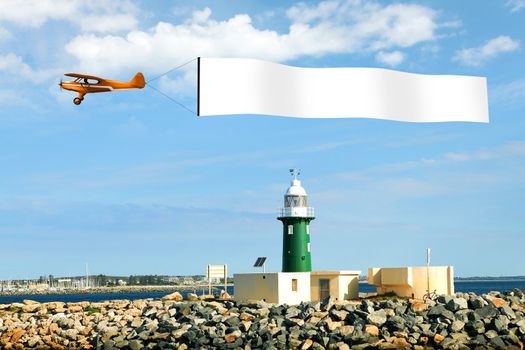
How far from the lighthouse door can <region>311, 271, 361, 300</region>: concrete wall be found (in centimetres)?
12

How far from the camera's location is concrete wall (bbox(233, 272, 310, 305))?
28250mm

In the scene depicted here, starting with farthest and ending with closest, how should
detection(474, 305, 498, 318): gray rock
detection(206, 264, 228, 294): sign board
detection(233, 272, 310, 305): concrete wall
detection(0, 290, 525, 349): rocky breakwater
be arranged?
detection(206, 264, 228, 294): sign board < detection(233, 272, 310, 305): concrete wall < detection(474, 305, 498, 318): gray rock < detection(0, 290, 525, 349): rocky breakwater

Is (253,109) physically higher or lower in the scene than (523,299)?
higher

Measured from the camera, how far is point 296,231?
32.3 m

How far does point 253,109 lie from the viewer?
8039 millimetres

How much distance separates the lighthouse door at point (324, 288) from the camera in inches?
1185

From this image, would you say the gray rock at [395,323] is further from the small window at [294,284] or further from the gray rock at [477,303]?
the small window at [294,284]

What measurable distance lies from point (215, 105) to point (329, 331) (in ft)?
54.9

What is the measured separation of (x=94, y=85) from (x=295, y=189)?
22359 mm

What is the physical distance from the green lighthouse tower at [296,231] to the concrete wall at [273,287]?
6.91ft

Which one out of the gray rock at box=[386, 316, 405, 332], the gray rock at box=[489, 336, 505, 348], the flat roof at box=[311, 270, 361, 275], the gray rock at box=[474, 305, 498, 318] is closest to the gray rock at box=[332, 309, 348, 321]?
the gray rock at box=[386, 316, 405, 332]

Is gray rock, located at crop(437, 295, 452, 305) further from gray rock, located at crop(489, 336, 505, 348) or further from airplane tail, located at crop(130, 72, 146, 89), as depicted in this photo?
airplane tail, located at crop(130, 72, 146, 89)

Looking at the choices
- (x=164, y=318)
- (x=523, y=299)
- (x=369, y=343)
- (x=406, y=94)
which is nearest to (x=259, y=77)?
(x=406, y=94)

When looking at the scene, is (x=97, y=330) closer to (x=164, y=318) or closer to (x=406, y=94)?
(x=164, y=318)
